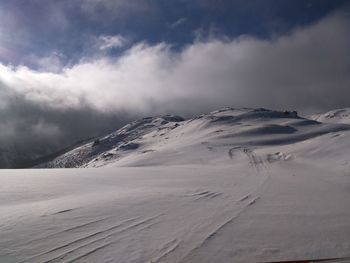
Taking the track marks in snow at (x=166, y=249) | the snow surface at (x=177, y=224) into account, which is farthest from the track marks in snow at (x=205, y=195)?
the track marks in snow at (x=166, y=249)

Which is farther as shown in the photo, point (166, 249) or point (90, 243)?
point (90, 243)

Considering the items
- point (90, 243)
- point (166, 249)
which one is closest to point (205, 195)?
point (166, 249)

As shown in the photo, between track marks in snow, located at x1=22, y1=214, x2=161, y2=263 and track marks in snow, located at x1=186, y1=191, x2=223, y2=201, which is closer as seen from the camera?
track marks in snow, located at x1=22, y1=214, x2=161, y2=263

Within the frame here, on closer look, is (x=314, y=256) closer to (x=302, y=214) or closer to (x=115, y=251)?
(x=302, y=214)

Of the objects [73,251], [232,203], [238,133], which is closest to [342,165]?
[232,203]

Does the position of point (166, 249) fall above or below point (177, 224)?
below

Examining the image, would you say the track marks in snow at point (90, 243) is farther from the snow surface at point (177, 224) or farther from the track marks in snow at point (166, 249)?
the track marks in snow at point (166, 249)

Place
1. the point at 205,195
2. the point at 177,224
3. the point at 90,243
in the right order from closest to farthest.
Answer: the point at 90,243, the point at 177,224, the point at 205,195

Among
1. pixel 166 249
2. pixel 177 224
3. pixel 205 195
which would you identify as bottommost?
pixel 166 249

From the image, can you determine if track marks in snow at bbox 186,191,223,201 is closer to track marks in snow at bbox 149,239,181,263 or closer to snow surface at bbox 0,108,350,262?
snow surface at bbox 0,108,350,262

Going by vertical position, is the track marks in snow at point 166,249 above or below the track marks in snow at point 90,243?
below

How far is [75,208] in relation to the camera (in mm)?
8344

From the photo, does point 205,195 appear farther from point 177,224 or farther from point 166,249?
point 166,249

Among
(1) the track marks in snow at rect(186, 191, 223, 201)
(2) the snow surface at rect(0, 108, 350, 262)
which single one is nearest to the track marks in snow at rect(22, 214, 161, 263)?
(2) the snow surface at rect(0, 108, 350, 262)
